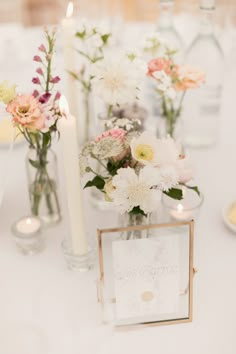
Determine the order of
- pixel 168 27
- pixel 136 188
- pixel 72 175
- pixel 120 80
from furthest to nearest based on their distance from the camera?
pixel 168 27
pixel 120 80
pixel 72 175
pixel 136 188

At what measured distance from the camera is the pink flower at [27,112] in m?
0.86

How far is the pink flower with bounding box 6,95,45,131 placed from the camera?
0.86 m

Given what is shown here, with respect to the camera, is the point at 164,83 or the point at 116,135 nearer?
the point at 116,135

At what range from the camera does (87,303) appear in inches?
36.0

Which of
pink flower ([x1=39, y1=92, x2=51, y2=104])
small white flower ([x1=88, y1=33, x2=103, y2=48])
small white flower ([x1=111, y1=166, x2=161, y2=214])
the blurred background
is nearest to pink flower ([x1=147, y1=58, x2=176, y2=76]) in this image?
small white flower ([x1=88, y1=33, x2=103, y2=48])

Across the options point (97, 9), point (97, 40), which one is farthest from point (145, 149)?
point (97, 9)

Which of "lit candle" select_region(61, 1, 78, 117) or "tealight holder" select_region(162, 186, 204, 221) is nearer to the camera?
"tealight holder" select_region(162, 186, 204, 221)

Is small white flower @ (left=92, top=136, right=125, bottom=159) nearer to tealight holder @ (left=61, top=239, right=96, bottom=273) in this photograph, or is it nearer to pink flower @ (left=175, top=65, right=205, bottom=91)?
tealight holder @ (left=61, top=239, right=96, bottom=273)

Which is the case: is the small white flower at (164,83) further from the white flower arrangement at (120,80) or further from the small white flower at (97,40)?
the small white flower at (97,40)

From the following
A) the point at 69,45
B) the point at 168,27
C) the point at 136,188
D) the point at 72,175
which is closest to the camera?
the point at 136,188

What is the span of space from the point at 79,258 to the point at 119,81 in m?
0.35

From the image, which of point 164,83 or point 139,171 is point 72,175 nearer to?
point 139,171

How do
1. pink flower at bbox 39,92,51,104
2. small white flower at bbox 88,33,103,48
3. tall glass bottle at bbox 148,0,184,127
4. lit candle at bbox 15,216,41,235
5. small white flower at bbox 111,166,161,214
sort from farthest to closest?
tall glass bottle at bbox 148,0,184,127
small white flower at bbox 88,33,103,48
lit candle at bbox 15,216,41,235
pink flower at bbox 39,92,51,104
small white flower at bbox 111,166,161,214

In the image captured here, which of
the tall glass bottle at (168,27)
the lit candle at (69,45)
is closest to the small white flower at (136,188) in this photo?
the lit candle at (69,45)
